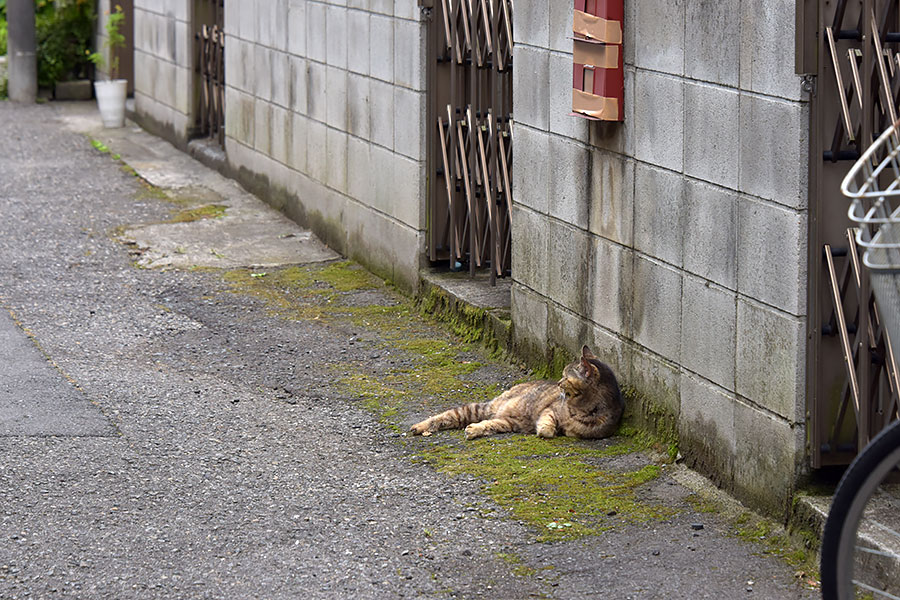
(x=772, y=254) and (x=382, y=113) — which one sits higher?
(x=382, y=113)

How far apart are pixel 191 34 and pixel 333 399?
7.92 m

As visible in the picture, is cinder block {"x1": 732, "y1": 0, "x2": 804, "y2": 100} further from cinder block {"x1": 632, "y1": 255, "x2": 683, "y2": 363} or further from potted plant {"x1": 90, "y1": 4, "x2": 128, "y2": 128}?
potted plant {"x1": 90, "y1": 4, "x2": 128, "y2": 128}

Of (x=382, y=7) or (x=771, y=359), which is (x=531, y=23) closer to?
(x=382, y=7)

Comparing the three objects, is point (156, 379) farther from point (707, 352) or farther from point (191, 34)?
point (191, 34)

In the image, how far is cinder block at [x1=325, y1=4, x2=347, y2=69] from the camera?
9586mm

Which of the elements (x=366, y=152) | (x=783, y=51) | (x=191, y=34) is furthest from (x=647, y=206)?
(x=191, y=34)

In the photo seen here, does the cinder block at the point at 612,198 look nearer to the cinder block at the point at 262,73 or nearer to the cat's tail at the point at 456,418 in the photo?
the cat's tail at the point at 456,418

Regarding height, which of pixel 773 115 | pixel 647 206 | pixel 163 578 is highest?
pixel 773 115

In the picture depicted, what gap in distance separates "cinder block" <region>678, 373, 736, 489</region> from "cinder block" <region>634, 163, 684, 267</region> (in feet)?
1.80

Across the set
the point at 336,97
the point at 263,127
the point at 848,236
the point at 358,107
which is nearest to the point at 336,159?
the point at 336,97

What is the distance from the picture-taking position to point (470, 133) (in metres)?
7.96

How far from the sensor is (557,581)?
4672 mm

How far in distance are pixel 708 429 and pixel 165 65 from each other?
34.8 ft

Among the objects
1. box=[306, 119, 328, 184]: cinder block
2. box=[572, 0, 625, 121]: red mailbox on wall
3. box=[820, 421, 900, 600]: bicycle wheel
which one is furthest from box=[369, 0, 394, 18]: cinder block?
box=[820, 421, 900, 600]: bicycle wheel
